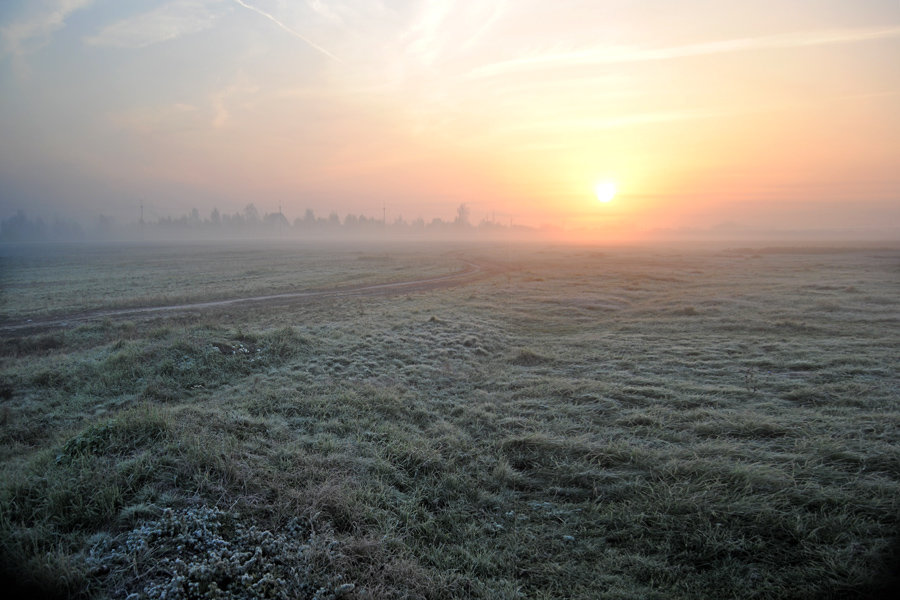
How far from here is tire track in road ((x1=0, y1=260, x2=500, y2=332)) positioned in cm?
2123

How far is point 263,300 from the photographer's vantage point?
29188mm

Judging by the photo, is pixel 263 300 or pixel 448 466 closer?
pixel 448 466

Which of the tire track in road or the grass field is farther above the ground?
the tire track in road

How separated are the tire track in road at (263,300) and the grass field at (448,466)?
468cm

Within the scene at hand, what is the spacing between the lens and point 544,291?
34.1m

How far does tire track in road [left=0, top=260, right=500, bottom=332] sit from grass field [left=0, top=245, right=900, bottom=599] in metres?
4.68

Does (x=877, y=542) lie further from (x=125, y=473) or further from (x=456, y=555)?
(x=125, y=473)

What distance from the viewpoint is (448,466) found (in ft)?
25.7

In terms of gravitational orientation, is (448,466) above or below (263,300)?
below

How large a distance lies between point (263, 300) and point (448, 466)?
83.7ft

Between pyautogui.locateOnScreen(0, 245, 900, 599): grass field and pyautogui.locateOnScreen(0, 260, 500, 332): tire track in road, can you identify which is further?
pyautogui.locateOnScreen(0, 260, 500, 332): tire track in road

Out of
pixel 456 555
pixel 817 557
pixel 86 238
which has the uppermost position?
pixel 86 238

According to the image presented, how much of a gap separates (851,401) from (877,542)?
6.62 meters

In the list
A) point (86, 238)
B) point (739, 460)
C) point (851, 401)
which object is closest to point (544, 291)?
point (851, 401)
